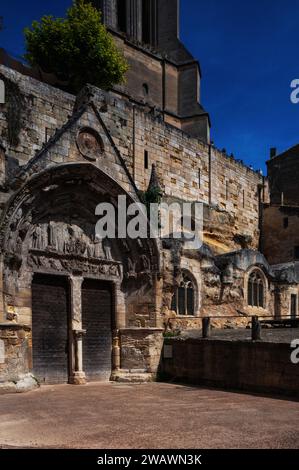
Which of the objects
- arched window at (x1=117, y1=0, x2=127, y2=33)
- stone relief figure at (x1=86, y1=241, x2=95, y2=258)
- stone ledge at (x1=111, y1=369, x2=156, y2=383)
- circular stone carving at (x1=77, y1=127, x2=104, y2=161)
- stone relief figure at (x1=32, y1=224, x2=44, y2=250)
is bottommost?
stone ledge at (x1=111, y1=369, x2=156, y2=383)

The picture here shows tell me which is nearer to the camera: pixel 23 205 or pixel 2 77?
pixel 23 205

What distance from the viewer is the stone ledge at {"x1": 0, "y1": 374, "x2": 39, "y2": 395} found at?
11.7m

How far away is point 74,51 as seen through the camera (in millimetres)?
27359

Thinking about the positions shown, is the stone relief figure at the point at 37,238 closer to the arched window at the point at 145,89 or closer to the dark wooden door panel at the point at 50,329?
the dark wooden door panel at the point at 50,329

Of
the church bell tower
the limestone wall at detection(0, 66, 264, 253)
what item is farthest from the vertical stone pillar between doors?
the church bell tower

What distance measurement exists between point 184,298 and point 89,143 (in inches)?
258

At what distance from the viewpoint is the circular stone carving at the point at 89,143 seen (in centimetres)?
1446

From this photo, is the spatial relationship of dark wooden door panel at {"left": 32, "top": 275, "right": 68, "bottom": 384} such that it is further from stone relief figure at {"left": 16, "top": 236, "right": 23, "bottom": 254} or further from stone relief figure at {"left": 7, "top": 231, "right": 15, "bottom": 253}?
stone relief figure at {"left": 7, "top": 231, "right": 15, "bottom": 253}

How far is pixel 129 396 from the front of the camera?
11828 millimetres

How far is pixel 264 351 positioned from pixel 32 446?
6.87 meters

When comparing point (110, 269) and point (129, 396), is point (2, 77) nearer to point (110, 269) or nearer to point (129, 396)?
point (110, 269)

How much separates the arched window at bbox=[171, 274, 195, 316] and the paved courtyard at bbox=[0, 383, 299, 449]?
532 cm

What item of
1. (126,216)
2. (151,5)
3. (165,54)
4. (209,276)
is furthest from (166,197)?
(151,5)

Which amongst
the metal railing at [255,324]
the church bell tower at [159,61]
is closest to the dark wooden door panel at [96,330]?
the metal railing at [255,324]
